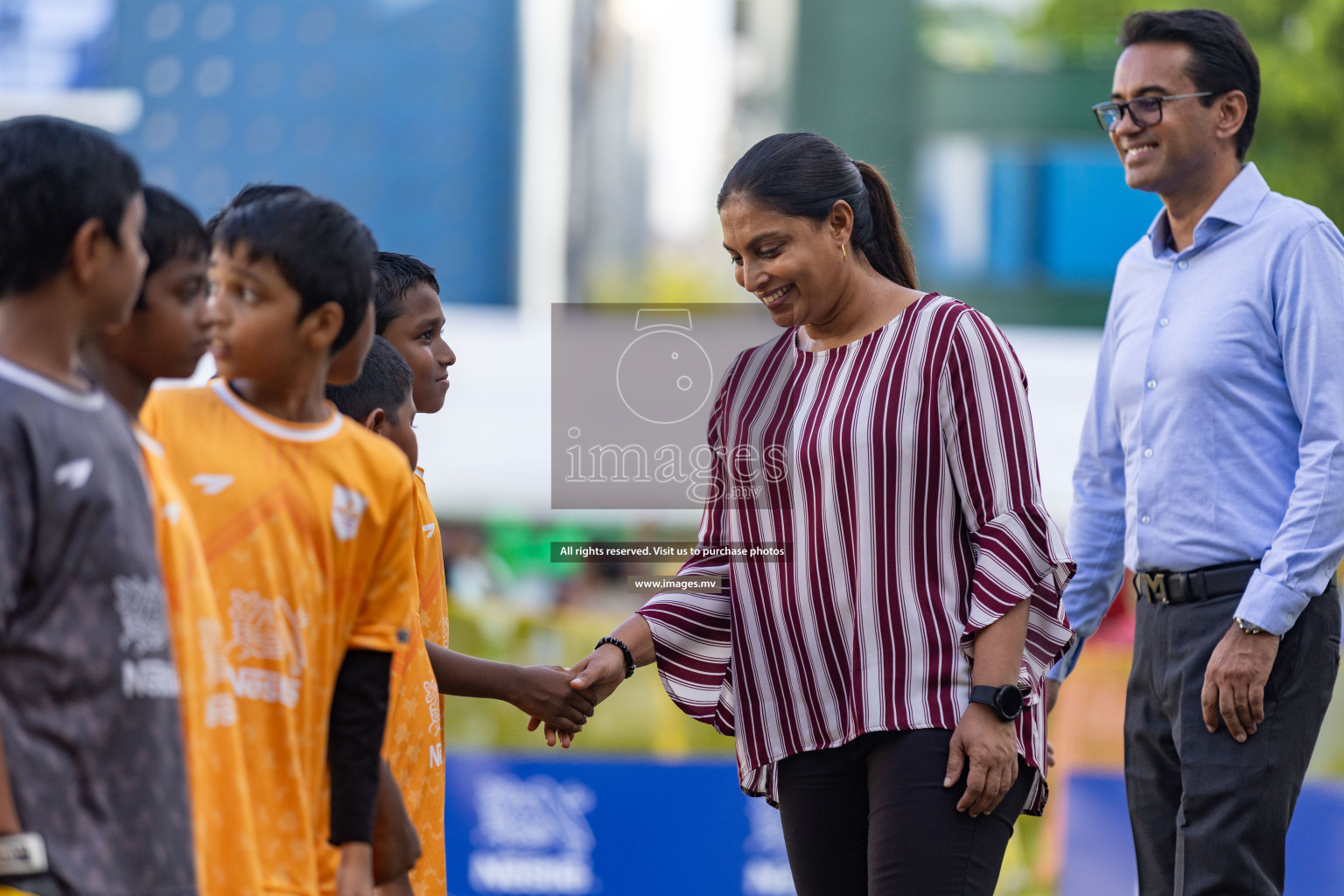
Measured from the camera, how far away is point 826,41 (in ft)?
55.0

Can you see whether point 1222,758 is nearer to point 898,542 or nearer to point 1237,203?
point 898,542

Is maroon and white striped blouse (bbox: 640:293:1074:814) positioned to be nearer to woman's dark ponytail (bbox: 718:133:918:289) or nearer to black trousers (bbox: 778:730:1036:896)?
black trousers (bbox: 778:730:1036:896)

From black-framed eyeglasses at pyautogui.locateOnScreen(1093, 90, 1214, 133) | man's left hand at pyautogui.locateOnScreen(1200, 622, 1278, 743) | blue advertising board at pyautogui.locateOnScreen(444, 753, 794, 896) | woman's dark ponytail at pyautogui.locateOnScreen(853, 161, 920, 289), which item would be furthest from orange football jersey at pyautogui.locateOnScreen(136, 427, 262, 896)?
blue advertising board at pyautogui.locateOnScreen(444, 753, 794, 896)

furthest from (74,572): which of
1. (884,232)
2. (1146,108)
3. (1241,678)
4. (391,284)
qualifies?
(1146,108)

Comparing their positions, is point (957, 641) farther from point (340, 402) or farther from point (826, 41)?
point (826, 41)

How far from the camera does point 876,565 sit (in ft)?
8.93

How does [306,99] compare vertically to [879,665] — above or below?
above

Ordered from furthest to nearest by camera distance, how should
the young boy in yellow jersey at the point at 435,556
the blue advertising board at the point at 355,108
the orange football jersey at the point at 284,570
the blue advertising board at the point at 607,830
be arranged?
the blue advertising board at the point at 355,108 < the blue advertising board at the point at 607,830 < the young boy in yellow jersey at the point at 435,556 < the orange football jersey at the point at 284,570

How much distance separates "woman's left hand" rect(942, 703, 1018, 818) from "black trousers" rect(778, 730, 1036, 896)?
0.03 metres

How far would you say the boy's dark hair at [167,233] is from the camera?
204cm

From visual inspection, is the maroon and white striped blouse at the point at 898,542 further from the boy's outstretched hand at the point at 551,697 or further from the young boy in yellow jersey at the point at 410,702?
the young boy in yellow jersey at the point at 410,702

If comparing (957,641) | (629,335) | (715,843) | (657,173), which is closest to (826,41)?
(657,173)

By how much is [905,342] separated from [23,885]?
1788mm

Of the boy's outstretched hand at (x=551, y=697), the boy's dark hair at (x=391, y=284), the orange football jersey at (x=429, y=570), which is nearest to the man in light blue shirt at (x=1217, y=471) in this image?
the boy's outstretched hand at (x=551, y=697)
